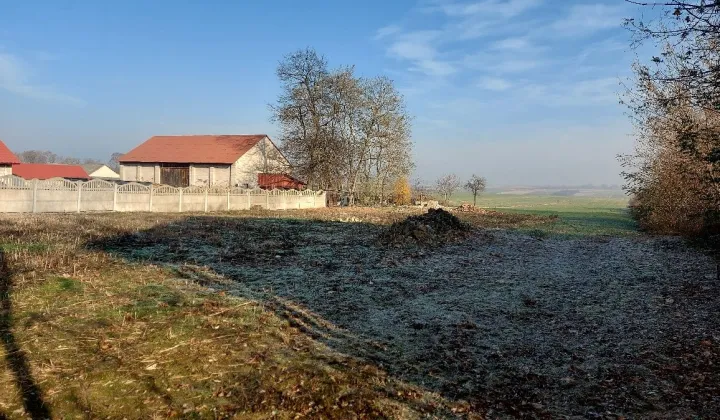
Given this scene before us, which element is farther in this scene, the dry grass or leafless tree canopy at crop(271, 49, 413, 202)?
leafless tree canopy at crop(271, 49, 413, 202)

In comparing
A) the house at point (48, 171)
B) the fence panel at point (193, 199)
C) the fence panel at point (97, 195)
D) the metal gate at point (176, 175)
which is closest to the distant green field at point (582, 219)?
the fence panel at point (193, 199)

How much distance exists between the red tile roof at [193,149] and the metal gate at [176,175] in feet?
2.69

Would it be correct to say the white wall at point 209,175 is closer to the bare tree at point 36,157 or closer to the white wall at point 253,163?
the white wall at point 253,163

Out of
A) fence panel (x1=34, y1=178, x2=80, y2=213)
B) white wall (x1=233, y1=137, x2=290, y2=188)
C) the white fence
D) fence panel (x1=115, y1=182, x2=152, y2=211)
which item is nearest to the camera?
the white fence

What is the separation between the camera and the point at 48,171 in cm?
5878

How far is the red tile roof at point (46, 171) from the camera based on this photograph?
55.4 metres

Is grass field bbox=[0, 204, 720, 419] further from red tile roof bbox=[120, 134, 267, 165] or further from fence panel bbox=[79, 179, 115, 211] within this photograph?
red tile roof bbox=[120, 134, 267, 165]

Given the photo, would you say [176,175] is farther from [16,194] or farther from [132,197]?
[16,194]

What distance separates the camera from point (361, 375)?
4312 millimetres

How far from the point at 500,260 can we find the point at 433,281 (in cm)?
351

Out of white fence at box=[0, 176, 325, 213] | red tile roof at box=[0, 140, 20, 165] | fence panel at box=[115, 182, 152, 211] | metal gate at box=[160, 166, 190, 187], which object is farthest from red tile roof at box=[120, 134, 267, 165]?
fence panel at box=[115, 182, 152, 211]

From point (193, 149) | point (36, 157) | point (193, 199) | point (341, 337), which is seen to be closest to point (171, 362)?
point (341, 337)

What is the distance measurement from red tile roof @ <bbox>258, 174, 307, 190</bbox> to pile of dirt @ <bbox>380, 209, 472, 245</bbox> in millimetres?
26808

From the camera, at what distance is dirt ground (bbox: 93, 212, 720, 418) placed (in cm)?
418
